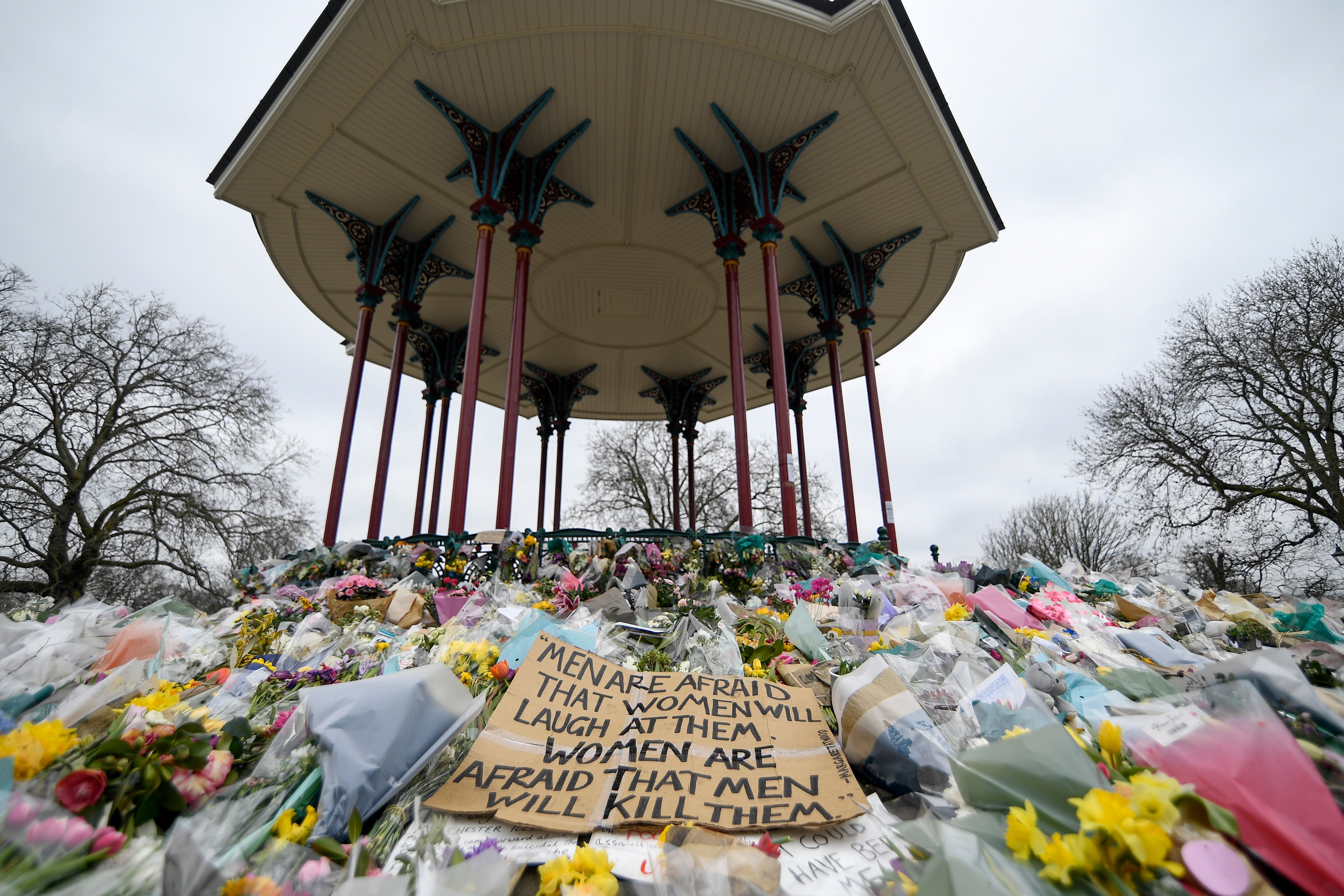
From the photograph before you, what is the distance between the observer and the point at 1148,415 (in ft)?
42.3

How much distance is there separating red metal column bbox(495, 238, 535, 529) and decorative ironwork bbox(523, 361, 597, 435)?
7291 mm

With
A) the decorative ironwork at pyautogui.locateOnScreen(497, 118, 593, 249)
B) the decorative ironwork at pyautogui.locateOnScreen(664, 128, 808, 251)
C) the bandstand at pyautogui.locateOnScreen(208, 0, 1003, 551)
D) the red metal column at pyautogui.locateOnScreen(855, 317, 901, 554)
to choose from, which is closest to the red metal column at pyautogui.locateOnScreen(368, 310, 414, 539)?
the bandstand at pyautogui.locateOnScreen(208, 0, 1003, 551)

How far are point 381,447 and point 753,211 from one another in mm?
8354

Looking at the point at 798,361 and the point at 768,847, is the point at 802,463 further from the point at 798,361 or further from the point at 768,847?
the point at 768,847

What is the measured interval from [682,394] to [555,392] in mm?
3817

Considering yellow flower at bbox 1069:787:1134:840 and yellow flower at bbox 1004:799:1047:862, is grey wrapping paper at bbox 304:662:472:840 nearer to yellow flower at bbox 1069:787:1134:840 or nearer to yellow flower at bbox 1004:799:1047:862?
yellow flower at bbox 1004:799:1047:862

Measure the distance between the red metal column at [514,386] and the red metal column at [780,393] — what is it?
371cm

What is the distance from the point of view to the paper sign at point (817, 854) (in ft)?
3.92

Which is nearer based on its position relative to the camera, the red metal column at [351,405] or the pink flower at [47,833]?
the pink flower at [47,833]

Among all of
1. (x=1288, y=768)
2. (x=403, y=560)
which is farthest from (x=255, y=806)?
(x=403, y=560)

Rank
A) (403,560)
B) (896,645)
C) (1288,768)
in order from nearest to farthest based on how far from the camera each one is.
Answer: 1. (1288,768)
2. (896,645)
3. (403,560)

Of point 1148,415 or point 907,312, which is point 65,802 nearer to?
point 907,312

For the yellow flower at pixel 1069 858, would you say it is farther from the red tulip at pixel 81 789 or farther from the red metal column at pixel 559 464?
the red metal column at pixel 559 464

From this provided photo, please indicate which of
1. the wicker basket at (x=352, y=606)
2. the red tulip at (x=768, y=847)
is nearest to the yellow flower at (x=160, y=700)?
the red tulip at (x=768, y=847)
